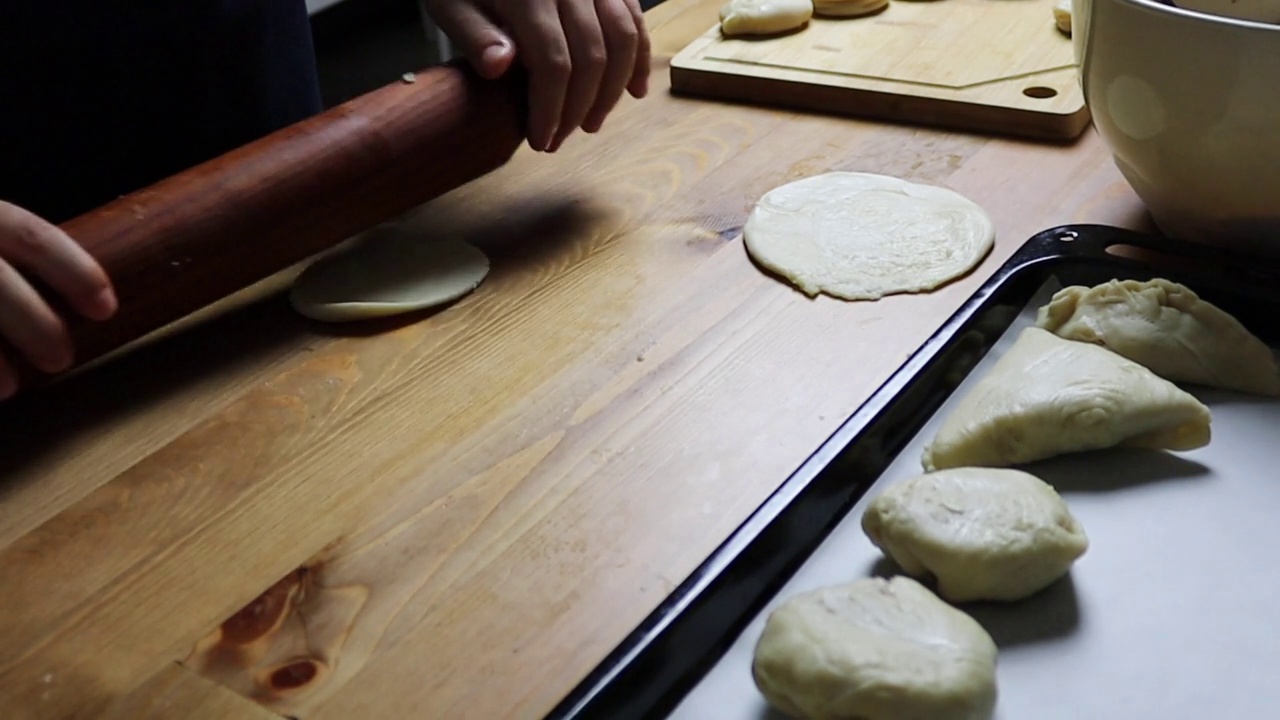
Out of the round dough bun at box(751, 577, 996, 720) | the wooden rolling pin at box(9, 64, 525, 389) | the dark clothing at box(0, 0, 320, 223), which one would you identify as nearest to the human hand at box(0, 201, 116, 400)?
the wooden rolling pin at box(9, 64, 525, 389)

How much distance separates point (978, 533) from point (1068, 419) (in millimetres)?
127

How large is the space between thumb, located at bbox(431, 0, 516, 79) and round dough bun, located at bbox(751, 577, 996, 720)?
58 centimetres

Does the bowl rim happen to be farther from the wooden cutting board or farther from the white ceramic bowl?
the wooden cutting board

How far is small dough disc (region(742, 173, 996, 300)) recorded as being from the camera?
91 centimetres

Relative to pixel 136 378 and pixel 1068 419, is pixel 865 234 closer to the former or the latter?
pixel 1068 419

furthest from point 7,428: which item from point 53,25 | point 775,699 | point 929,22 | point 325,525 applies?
point 929,22

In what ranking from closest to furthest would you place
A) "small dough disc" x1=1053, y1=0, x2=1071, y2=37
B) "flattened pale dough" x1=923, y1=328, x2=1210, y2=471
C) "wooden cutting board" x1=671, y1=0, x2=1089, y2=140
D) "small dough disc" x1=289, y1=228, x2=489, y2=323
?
"flattened pale dough" x1=923, y1=328, x2=1210, y2=471 < "small dough disc" x1=289, y1=228, x2=489, y2=323 < "wooden cutting board" x1=671, y1=0, x2=1089, y2=140 < "small dough disc" x1=1053, y1=0, x2=1071, y2=37

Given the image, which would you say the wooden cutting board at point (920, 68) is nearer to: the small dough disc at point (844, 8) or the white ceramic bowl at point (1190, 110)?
the small dough disc at point (844, 8)

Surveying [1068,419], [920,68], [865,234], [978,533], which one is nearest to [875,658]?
[978,533]

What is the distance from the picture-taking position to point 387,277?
942 millimetres

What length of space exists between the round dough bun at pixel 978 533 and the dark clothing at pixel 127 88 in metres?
0.80

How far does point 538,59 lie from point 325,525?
0.49 meters

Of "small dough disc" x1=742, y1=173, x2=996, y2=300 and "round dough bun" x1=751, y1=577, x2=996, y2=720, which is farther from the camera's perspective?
"small dough disc" x1=742, y1=173, x2=996, y2=300

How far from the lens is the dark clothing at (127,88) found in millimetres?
1021
